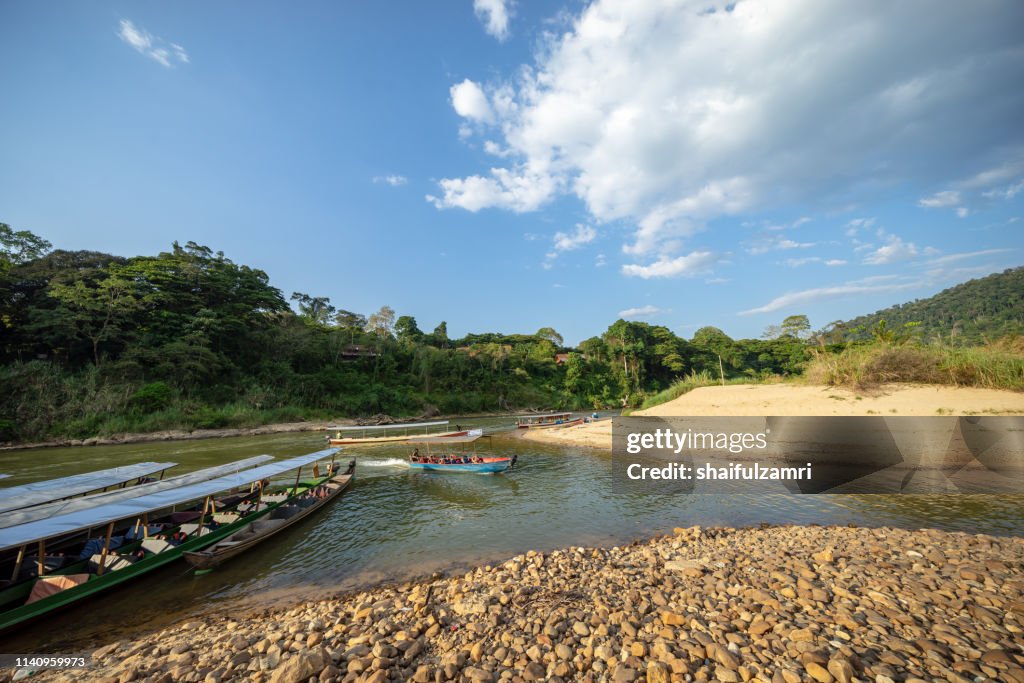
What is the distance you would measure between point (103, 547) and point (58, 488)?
467cm

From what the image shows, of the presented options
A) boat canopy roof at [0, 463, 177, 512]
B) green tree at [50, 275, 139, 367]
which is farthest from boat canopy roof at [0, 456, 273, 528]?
green tree at [50, 275, 139, 367]

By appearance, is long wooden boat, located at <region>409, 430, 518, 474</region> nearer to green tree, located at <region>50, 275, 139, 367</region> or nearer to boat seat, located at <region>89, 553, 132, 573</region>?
boat seat, located at <region>89, 553, 132, 573</region>

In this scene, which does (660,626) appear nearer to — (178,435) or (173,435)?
(178,435)

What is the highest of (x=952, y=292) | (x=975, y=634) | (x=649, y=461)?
(x=952, y=292)

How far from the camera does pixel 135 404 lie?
35.1 meters

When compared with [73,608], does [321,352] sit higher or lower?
higher

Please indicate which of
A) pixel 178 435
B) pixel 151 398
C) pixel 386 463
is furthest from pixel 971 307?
pixel 151 398

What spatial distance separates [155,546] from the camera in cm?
903

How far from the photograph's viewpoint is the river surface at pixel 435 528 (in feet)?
25.6

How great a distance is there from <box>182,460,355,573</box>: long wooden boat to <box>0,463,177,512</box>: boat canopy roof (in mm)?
4728

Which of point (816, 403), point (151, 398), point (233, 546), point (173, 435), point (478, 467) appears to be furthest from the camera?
point (151, 398)

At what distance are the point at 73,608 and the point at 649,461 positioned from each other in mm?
21901

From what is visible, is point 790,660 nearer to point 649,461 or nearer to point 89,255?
point 649,461

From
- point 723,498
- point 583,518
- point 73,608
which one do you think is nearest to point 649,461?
A: point 723,498
